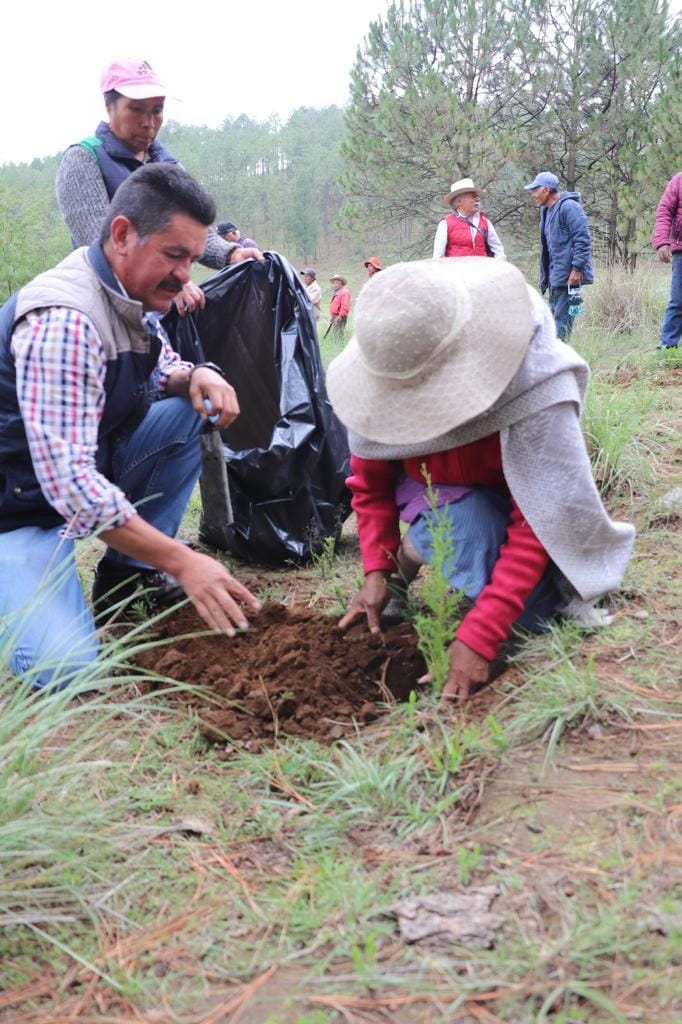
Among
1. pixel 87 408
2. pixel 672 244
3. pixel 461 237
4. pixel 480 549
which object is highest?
pixel 461 237

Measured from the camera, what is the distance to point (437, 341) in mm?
1812

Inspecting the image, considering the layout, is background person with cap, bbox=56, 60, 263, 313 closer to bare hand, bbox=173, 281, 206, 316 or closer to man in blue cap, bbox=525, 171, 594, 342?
bare hand, bbox=173, 281, 206, 316

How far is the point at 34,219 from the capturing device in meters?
25.8

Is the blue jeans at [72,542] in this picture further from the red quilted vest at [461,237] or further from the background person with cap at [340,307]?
the background person with cap at [340,307]

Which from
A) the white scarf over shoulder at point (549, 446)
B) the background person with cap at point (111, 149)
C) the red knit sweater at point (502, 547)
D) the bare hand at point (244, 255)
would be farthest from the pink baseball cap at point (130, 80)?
the white scarf over shoulder at point (549, 446)

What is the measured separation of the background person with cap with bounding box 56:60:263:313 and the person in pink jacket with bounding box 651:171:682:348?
14.0 ft

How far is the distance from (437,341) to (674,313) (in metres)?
4.89

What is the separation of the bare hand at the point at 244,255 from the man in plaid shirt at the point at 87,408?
2.29ft

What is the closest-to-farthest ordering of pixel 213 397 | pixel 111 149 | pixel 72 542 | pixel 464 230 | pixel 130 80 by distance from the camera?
pixel 72 542, pixel 213 397, pixel 130 80, pixel 111 149, pixel 464 230

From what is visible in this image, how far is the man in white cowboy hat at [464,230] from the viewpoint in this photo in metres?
7.32

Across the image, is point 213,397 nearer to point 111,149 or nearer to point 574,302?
point 111,149

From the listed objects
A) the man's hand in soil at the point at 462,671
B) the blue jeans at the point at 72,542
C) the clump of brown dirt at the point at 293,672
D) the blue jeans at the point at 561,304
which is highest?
the blue jeans at the point at 561,304

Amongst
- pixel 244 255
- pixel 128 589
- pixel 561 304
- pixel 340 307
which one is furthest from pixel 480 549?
pixel 340 307

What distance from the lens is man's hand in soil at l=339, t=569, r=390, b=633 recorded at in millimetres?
2318
